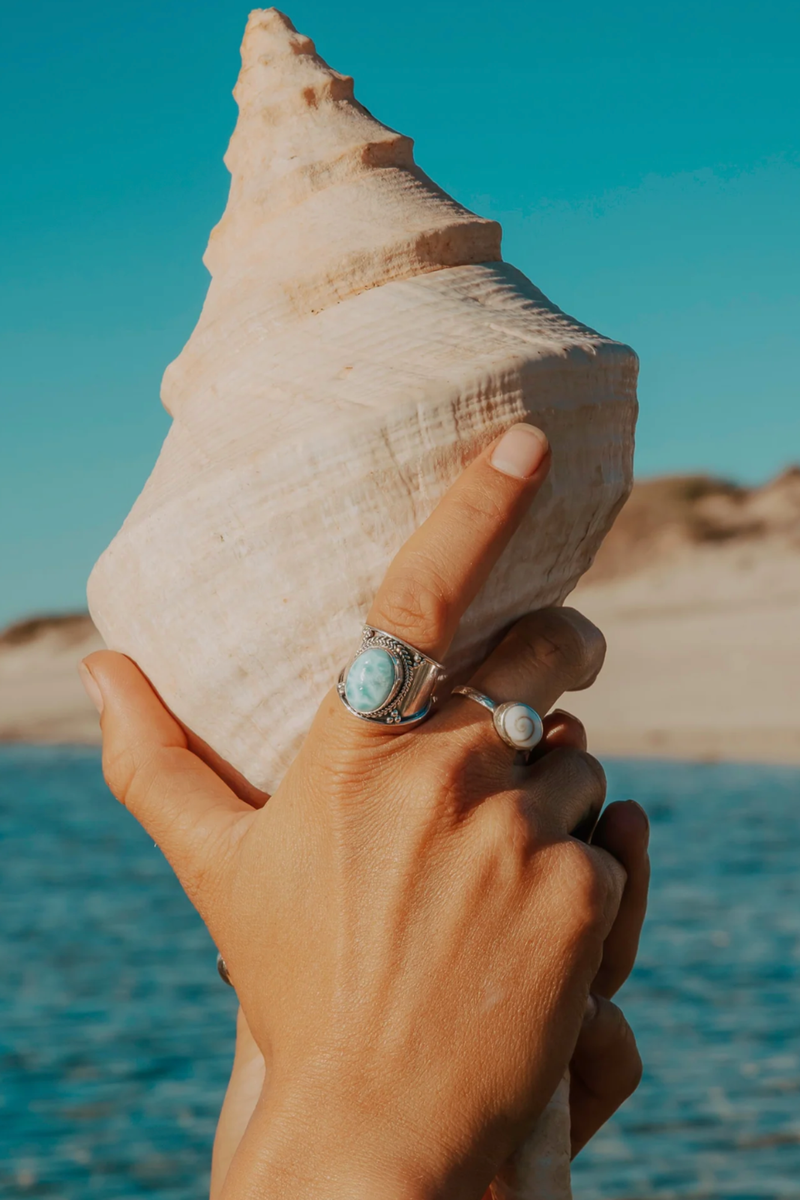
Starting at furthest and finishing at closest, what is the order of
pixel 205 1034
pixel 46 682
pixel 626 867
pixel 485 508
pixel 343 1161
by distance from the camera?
pixel 46 682 → pixel 205 1034 → pixel 626 867 → pixel 485 508 → pixel 343 1161

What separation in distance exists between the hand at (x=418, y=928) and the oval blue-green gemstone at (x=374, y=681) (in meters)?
0.03

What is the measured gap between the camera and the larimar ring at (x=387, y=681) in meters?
1.17

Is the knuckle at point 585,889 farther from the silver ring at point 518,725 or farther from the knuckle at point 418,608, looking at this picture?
the knuckle at point 418,608

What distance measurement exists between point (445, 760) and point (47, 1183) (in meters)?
4.77

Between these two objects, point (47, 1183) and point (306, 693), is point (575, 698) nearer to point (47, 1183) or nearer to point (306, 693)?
point (47, 1183)

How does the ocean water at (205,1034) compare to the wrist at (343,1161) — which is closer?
the wrist at (343,1161)

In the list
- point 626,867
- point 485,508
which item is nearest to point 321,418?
point 485,508

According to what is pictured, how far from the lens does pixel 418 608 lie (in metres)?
1.18

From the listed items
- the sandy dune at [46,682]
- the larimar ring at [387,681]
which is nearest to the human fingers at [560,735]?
the larimar ring at [387,681]

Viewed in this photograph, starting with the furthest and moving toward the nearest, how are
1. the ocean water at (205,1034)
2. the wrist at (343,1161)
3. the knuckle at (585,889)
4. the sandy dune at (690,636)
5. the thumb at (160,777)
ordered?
the sandy dune at (690,636) → the ocean water at (205,1034) → the thumb at (160,777) → the knuckle at (585,889) → the wrist at (343,1161)

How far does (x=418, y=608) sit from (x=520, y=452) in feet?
0.69

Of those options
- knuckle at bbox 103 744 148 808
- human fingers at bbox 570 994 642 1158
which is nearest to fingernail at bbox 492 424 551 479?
knuckle at bbox 103 744 148 808

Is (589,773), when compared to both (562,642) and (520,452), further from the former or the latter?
(520,452)

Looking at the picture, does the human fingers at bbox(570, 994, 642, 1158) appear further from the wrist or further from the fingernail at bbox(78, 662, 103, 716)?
the fingernail at bbox(78, 662, 103, 716)
